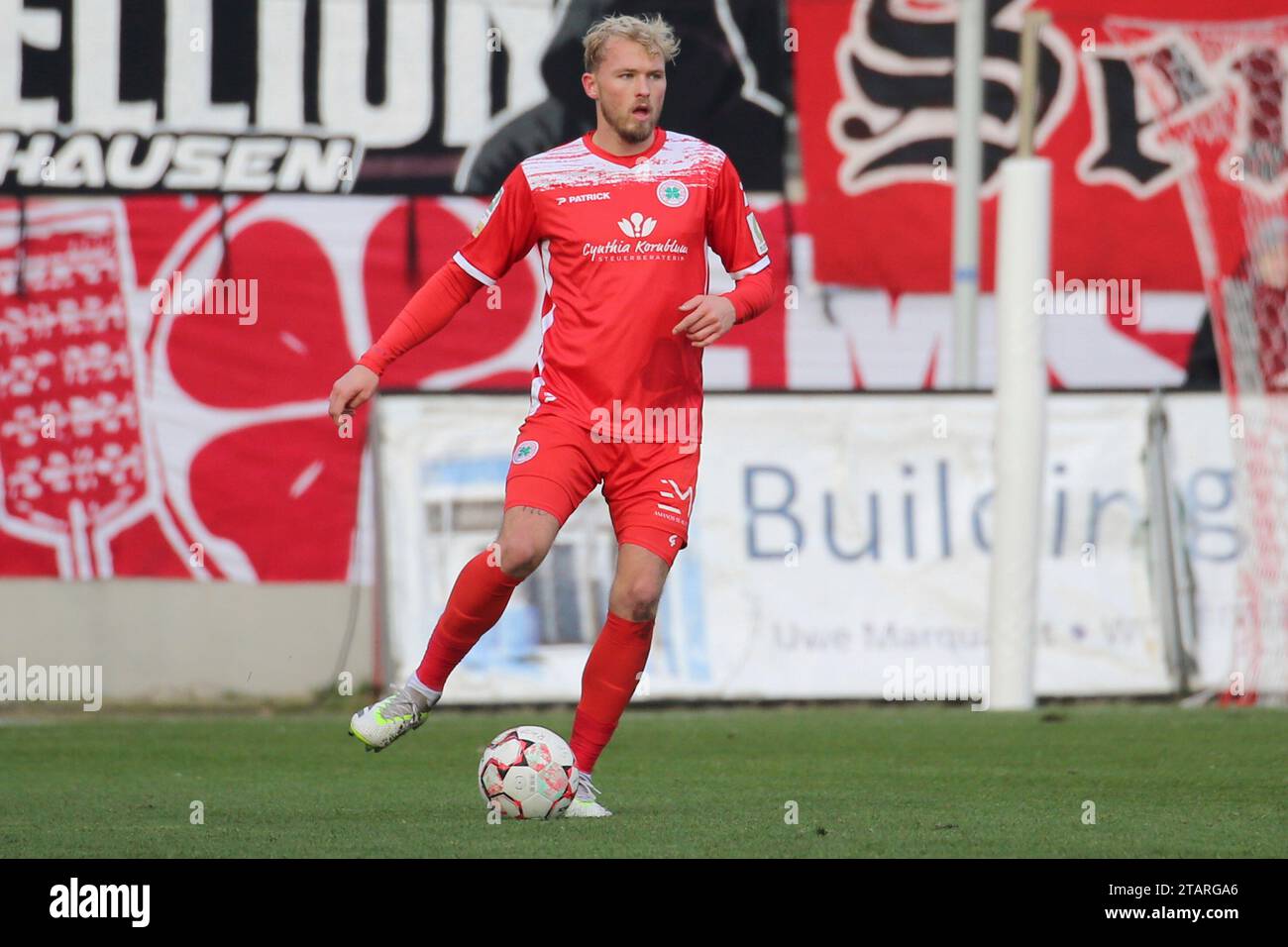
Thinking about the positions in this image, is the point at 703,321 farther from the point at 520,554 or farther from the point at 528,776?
the point at 528,776

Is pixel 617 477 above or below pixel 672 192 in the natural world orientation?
below

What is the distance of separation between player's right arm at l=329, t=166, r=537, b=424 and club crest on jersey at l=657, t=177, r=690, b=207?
A: 1.30 ft

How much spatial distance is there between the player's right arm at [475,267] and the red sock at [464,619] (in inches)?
26.7

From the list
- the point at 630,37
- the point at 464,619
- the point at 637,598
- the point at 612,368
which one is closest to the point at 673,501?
the point at 637,598

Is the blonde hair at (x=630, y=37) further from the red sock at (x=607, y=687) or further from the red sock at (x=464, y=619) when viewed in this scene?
the red sock at (x=607, y=687)

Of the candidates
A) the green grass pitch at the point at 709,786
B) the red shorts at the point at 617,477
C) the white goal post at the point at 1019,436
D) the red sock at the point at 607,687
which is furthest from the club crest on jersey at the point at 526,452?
the white goal post at the point at 1019,436

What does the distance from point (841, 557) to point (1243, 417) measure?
97.6 inches

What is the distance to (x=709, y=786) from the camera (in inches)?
275

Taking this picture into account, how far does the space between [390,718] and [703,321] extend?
4.61 ft

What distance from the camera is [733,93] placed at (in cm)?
1282

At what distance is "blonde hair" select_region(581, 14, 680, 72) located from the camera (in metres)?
5.91

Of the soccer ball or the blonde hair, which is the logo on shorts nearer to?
the soccer ball

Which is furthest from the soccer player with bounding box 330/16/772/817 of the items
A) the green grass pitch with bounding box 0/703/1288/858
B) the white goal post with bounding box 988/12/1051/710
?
the white goal post with bounding box 988/12/1051/710
